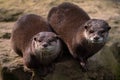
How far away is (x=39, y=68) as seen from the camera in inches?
189

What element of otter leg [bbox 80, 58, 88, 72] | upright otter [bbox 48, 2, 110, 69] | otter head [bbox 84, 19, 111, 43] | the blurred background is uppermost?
otter head [bbox 84, 19, 111, 43]

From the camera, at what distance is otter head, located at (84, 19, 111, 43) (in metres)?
4.58

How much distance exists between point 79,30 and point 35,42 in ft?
2.08

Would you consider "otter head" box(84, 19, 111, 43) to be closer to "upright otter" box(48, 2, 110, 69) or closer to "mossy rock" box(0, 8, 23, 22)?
"upright otter" box(48, 2, 110, 69)

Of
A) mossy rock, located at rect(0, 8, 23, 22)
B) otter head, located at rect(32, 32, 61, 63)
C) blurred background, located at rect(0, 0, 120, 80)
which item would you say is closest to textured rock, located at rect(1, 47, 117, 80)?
blurred background, located at rect(0, 0, 120, 80)

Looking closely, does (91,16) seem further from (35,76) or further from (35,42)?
(35,42)

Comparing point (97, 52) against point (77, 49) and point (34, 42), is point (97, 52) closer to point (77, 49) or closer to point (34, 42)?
point (77, 49)

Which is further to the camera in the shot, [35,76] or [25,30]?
[25,30]

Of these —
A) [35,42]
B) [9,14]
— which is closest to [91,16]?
[9,14]

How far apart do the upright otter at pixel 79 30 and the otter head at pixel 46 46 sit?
31cm

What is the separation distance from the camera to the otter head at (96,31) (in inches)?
180

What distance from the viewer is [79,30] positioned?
5.02m

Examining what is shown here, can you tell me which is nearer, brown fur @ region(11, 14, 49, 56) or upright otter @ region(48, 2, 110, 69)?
upright otter @ region(48, 2, 110, 69)

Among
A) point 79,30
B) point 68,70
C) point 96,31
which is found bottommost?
point 68,70
